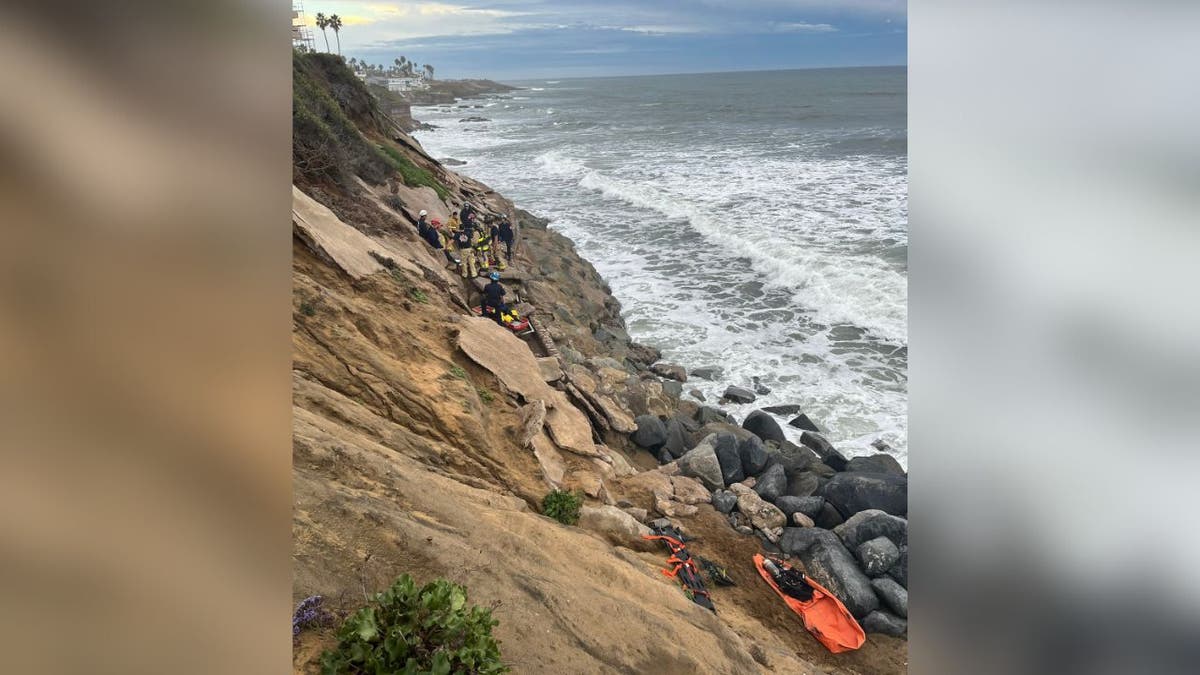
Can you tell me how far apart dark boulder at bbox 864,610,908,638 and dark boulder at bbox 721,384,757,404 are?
6.55m

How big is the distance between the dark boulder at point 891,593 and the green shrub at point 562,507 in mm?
4162

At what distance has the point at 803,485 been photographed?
11398mm

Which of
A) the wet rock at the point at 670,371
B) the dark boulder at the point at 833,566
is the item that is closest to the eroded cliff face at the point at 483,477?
the dark boulder at the point at 833,566

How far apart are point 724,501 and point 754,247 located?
15.9 metres

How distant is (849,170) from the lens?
4109 cm

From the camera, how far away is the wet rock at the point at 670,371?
15.9 meters

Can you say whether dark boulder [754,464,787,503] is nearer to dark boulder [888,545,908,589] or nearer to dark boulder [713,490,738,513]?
dark boulder [713,490,738,513]

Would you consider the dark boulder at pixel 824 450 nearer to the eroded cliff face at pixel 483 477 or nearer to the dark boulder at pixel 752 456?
the dark boulder at pixel 752 456

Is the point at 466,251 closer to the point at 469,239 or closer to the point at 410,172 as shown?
the point at 469,239

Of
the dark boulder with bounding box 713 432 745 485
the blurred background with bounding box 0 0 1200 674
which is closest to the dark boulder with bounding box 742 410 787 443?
the dark boulder with bounding box 713 432 745 485

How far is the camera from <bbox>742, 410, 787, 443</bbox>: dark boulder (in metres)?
13.4
